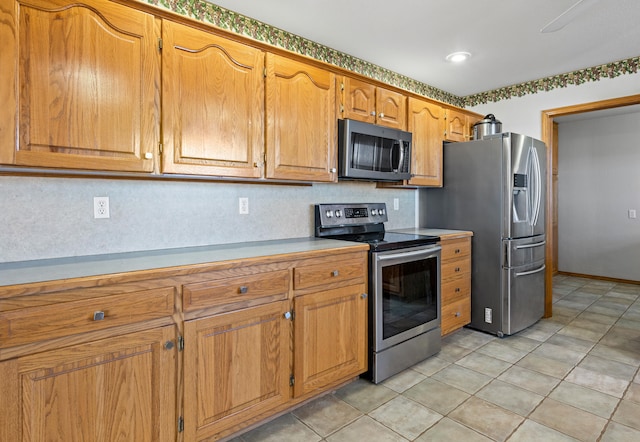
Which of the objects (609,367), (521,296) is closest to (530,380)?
(609,367)

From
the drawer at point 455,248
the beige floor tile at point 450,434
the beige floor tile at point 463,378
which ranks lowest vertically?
the beige floor tile at point 450,434

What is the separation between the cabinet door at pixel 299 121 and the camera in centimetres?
216

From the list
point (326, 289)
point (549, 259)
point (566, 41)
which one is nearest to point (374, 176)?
point (326, 289)

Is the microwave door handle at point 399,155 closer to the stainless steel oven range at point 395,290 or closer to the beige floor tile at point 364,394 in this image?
the stainless steel oven range at point 395,290

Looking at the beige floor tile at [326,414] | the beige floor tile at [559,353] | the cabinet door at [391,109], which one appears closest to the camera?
the beige floor tile at [326,414]

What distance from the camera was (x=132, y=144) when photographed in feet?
5.43

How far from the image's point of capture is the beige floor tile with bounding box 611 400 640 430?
1.90m

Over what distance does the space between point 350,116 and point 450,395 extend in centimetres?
200

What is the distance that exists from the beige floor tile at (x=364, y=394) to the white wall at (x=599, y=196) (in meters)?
4.92

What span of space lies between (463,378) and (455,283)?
0.88 meters

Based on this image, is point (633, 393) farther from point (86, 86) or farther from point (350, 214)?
point (86, 86)

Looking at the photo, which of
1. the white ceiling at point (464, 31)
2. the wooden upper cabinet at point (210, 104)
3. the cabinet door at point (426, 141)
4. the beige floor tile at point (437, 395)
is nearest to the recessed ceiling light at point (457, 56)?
the white ceiling at point (464, 31)

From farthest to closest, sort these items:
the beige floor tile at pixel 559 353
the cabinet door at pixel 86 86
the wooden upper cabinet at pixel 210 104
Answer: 1. the beige floor tile at pixel 559 353
2. the wooden upper cabinet at pixel 210 104
3. the cabinet door at pixel 86 86

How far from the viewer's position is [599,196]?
5.30m
